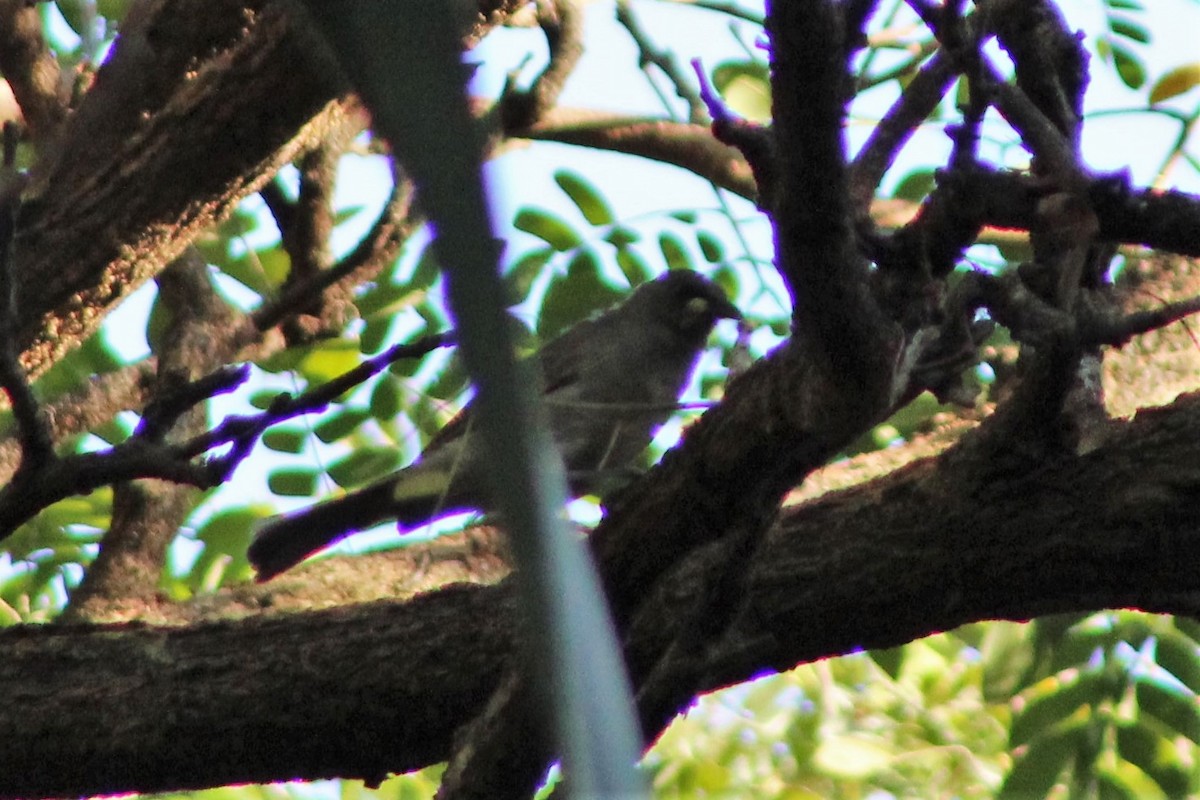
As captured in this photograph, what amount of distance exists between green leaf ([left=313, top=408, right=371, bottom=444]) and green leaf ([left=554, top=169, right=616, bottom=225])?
33.9 inches

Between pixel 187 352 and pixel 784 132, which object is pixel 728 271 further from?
pixel 784 132

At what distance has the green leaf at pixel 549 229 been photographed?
13.2ft

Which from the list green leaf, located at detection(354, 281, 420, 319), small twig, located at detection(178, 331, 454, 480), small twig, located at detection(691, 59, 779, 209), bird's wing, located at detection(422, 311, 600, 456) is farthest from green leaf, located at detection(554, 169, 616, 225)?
small twig, located at detection(691, 59, 779, 209)

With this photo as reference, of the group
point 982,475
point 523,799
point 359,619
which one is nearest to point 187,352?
point 359,619

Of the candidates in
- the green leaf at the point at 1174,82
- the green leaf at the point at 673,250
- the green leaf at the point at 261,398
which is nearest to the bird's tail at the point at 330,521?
the green leaf at the point at 261,398

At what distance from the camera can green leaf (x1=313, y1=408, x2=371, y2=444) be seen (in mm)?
4074

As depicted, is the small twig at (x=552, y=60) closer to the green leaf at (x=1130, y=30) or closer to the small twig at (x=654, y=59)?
the small twig at (x=654, y=59)

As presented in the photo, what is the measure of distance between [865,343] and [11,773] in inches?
74.3

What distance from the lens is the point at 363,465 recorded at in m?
4.14

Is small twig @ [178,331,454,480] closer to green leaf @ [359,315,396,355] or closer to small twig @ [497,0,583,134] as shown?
green leaf @ [359,315,396,355]

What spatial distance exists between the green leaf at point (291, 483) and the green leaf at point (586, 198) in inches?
43.7

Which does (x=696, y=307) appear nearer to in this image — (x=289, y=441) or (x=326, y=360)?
(x=326, y=360)

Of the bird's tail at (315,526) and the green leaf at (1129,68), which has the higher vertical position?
the green leaf at (1129,68)

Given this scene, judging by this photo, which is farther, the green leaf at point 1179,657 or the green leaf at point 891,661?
the green leaf at point 891,661
